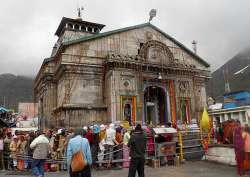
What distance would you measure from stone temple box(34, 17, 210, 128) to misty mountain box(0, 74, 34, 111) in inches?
3244

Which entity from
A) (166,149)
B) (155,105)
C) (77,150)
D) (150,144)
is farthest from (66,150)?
(155,105)

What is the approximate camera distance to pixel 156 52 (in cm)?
2719

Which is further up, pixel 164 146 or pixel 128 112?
pixel 128 112

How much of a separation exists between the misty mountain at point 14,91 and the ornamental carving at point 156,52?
84.2m

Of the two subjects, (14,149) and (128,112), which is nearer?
(14,149)

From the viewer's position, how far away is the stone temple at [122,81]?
2373 cm

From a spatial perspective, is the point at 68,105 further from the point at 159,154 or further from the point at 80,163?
the point at 80,163

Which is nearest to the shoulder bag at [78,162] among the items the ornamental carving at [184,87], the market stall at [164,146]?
the market stall at [164,146]

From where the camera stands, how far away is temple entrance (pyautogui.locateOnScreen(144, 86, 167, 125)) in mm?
26938

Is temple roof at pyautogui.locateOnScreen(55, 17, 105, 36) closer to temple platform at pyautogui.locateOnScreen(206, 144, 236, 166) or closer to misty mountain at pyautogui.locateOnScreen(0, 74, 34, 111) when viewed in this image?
temple platform at pyautogui.locateOnScreen(206, 144, 236, 166)

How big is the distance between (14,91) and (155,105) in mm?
111570

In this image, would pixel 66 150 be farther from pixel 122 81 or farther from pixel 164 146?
pixel 122 81

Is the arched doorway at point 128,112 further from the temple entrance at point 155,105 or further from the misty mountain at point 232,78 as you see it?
the misty mountain at point 232,78

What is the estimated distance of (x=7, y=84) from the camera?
447 ft
